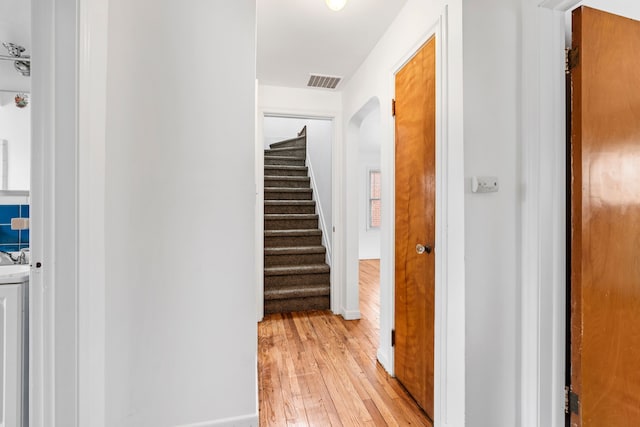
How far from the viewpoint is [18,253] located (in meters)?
1.61

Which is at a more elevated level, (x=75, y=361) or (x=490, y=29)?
(x=490, y=29)

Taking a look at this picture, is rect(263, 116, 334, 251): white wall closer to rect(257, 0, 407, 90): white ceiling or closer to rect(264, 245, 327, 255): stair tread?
rect(264, 245, 327, 255): stair tread

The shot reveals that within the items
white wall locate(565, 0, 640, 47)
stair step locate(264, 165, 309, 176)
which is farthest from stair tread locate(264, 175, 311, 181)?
white wall locate(565, 0, 640, 47)

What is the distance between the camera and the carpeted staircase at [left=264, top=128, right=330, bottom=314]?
10.7 feet

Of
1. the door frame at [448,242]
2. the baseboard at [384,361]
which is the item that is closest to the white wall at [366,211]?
the baseboard at [384,361]

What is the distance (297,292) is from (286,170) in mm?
2313

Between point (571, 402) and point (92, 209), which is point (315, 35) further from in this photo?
point (571, 402)

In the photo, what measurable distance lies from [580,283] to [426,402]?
1004 mm

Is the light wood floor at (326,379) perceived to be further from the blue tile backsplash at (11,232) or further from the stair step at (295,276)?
the blue tile backsplash at (11,232)

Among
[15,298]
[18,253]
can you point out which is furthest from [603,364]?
[18,253]

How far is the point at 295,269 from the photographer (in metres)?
3.37

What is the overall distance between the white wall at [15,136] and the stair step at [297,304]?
225 centimetres

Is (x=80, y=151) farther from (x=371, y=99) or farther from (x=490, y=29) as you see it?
(x=371, y=99)

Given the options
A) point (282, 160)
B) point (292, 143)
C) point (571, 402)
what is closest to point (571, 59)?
point (571, 402)
